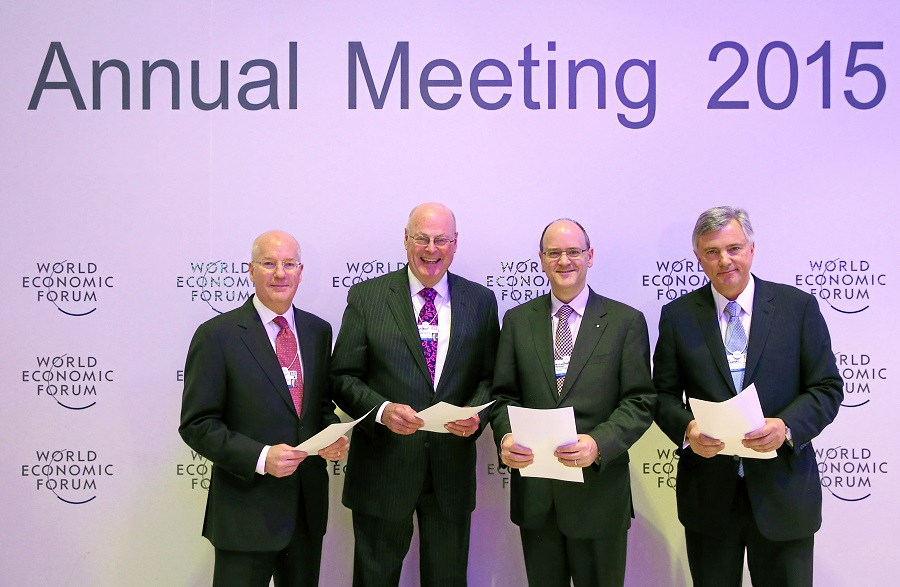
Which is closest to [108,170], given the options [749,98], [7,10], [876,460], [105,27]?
[105,27]

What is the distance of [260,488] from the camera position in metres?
2.91

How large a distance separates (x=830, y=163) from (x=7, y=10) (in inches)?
190

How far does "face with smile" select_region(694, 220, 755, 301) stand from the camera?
3008 mm

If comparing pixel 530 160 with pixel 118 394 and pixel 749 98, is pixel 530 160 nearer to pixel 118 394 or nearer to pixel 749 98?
pixel 749 98

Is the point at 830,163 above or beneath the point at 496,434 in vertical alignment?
above

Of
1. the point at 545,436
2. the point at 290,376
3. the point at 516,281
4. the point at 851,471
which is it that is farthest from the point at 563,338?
the point at 851,471

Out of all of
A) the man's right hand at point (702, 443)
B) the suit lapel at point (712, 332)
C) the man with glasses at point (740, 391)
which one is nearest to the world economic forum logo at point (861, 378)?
the man with glasses at point (740, 391)

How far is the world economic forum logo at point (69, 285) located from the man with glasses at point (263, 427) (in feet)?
4.82

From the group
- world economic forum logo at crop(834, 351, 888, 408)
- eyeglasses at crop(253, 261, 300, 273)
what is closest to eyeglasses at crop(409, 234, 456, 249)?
eyeglasses at crop(253, 261, 300, 273)

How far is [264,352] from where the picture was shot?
2.98m

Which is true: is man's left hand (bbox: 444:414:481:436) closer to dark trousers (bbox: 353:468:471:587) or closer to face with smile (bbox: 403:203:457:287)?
dark trousers (bbox: 353:468:471:587)

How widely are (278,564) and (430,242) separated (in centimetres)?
155

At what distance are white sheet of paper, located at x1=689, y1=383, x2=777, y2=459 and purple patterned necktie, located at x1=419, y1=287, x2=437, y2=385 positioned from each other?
1.14m

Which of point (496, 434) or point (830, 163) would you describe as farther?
point (830, 163)
